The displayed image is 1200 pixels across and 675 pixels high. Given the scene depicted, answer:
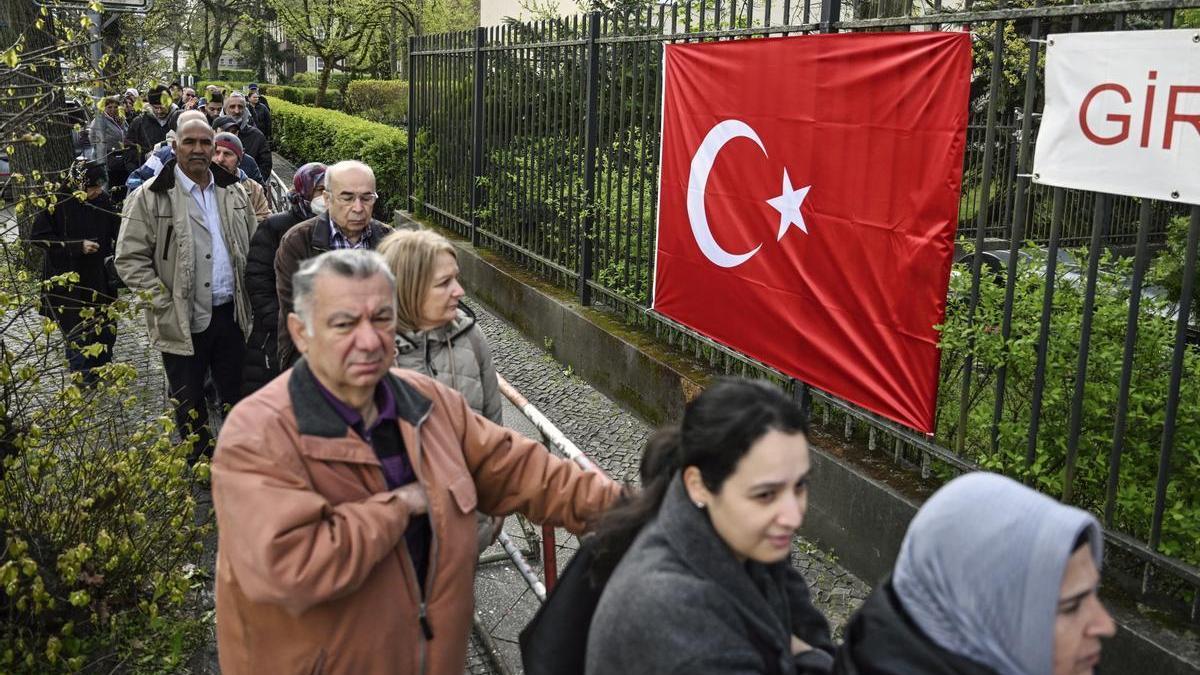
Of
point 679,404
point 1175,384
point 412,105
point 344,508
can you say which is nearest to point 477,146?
point 412,105

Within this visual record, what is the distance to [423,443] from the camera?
8.05 ft

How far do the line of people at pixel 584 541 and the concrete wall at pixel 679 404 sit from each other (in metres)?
1.96

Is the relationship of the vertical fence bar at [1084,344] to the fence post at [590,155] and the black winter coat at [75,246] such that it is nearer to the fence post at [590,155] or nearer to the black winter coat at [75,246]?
the fence post at [590,155]

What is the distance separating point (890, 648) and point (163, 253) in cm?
504

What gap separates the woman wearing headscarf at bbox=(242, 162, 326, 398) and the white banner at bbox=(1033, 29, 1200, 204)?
342cm

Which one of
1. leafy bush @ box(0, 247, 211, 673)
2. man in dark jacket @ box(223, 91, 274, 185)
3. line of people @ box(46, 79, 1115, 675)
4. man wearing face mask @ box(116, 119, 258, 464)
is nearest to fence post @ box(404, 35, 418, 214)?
man in dark jacket @ box(223, 91, 274, 185)

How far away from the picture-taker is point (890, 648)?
5.68 feet

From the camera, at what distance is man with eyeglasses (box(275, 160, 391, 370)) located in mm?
4992

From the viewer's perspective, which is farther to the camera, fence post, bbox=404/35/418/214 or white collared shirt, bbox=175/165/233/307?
fence post, bbox=404/35/418/214

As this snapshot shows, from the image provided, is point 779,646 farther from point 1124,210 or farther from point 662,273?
point 1124,210

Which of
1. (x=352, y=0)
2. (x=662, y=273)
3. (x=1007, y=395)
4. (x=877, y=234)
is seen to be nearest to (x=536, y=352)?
(x=662, y=273)

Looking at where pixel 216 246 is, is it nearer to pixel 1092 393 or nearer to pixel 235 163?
pixel 235 163

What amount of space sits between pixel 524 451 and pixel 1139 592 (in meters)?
2.53

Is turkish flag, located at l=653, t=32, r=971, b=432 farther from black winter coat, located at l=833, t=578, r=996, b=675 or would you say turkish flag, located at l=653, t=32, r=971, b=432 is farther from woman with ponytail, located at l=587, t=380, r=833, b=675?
black winter coat, located at l=833, t=578, r=996, b=675
